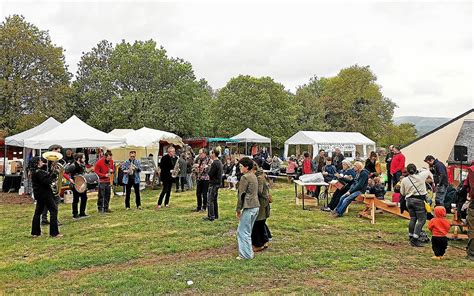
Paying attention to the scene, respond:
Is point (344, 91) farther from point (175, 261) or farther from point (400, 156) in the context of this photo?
point (175, 261)

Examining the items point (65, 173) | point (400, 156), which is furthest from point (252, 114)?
point (65, 173)

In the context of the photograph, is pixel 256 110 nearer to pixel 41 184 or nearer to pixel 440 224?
pixel 41 184

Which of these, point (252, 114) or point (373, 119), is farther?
point (373, 119)

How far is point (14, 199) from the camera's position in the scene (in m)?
13.1

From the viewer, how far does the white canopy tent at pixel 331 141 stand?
23.5m

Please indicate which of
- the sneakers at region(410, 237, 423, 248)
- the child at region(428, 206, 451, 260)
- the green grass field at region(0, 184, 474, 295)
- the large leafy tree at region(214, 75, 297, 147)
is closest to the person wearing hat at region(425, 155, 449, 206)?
the green grass field at region(0, 184, 474, 295)

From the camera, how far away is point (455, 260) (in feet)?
19.5

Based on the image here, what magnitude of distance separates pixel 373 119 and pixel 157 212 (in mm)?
38233

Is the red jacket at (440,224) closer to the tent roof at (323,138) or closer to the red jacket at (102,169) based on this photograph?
the red jacket at (102,169)

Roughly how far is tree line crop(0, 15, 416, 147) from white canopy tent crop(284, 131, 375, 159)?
38.8ft

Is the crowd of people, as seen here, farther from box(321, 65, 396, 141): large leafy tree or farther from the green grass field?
box(321, 65, 396, 141): large leafy tree

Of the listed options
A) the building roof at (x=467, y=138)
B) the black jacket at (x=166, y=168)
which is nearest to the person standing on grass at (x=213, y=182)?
the black jacket at (x=166, y=168)

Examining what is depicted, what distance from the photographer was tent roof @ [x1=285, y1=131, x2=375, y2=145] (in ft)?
76.9

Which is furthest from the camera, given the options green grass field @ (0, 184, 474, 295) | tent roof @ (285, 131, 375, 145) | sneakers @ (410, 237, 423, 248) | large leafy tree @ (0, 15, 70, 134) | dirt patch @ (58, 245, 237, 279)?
large leafy tree @ (0, 15, 70, 134)
